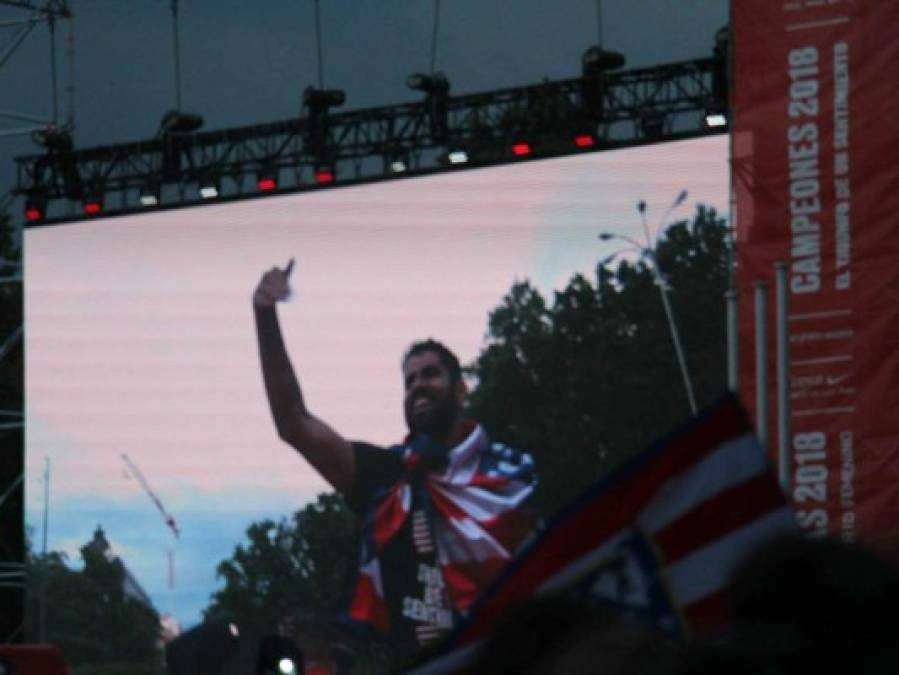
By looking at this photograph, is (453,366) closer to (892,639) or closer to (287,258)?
(287,258)

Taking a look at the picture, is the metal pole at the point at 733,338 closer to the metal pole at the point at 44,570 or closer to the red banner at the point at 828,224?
the red banner at the point at 828,224

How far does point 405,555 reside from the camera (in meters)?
19.0

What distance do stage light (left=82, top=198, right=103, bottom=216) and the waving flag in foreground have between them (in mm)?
17896

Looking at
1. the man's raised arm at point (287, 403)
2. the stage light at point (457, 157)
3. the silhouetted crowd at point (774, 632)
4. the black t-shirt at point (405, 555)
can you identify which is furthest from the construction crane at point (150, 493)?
the silhouetted crowd at point (774, 632)

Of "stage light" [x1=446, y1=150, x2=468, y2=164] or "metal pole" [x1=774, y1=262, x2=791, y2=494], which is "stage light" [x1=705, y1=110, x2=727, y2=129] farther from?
"metal pole" [x1=774, y1=262, x2=791, y2=494]

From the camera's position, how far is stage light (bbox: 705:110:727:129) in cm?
1825

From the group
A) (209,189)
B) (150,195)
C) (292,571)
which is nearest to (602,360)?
(292,571)

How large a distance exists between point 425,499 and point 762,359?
792 centimetres

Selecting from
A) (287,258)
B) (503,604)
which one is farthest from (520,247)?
(503,604)

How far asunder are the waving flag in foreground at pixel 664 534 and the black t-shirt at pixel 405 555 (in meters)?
15.3

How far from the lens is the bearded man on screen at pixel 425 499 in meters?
18.5

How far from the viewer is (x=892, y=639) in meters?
1.98

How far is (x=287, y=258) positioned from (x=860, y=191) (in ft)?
25.1

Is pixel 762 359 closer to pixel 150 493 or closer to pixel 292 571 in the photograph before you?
pixel 292 571
